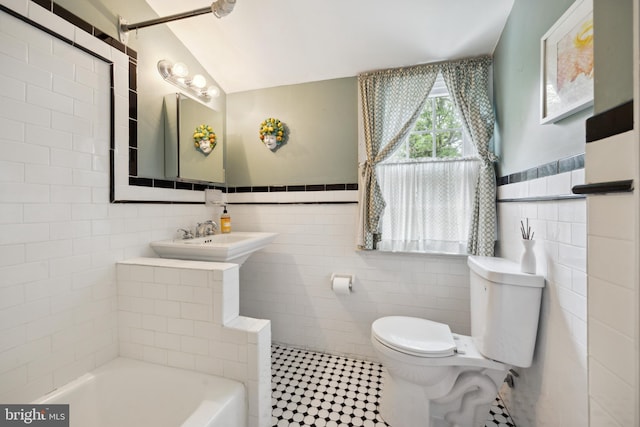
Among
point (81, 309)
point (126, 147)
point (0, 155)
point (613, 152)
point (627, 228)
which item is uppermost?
point (126, 147)

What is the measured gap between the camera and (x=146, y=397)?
1301 millimetres

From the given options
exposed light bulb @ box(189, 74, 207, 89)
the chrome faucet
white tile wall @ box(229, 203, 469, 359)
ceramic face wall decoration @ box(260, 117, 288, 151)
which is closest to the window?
white tile wall @ box(229, 203, 469, 359)

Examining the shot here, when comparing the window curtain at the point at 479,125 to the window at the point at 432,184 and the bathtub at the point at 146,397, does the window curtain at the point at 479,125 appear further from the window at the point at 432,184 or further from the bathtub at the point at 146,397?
the bathtub at the point at 146,397

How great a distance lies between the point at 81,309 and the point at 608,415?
2006 mm

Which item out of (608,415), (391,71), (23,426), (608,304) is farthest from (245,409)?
(391,71)

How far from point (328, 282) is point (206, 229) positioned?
1101 millimetres

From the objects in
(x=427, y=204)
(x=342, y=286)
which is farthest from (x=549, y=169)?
(x=342, y=286)

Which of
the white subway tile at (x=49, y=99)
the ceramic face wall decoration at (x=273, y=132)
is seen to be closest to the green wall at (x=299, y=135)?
the ceramic face wall decoration at (x=273, y=132)

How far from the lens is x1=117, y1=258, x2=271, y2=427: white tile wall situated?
1.29m

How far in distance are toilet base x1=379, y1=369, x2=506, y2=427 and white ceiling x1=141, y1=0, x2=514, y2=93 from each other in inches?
80.6

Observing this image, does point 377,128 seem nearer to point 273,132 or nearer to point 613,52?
point 273,132

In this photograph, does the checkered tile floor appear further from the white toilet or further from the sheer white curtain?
the sheer white curtain

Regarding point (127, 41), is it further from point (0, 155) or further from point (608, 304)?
point (608, 304)

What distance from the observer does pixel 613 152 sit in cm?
53
